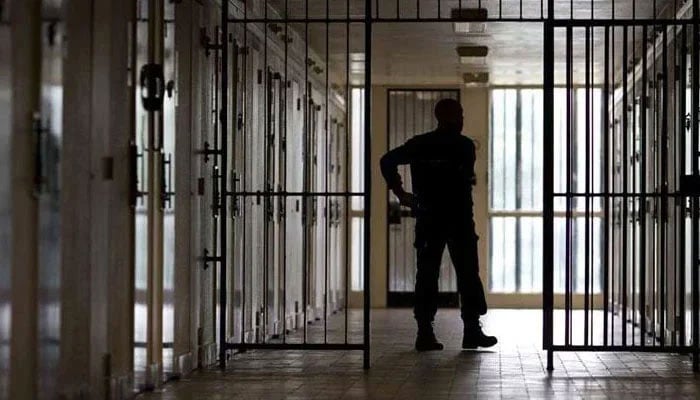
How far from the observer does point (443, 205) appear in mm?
8734

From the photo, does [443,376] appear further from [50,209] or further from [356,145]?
[356,145]

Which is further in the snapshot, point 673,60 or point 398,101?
point 398,101

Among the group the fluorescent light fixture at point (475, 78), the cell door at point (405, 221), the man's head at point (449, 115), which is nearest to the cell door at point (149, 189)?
the man's head at point (449, 115)

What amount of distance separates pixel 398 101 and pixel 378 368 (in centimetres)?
824

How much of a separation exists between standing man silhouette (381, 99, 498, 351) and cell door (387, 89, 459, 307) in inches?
265

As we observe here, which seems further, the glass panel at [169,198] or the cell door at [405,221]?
the cell door at [405,221]

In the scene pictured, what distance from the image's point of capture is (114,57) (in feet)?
19.3

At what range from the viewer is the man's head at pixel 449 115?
28.9 feet

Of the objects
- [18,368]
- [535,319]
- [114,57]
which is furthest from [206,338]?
[535,319]

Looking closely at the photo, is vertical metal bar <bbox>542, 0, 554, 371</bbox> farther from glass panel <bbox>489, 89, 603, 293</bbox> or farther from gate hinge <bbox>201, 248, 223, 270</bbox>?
glass panel <bbox>489, 89, 603, 293</bbox>

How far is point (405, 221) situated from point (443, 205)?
23.6 ft

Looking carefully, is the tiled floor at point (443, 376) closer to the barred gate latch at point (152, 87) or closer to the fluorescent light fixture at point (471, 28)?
the barred gate latch at point (152, 87)

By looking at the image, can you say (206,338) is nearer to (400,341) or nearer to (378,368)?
(378,368)

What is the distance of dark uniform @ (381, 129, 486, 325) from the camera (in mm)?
8719
